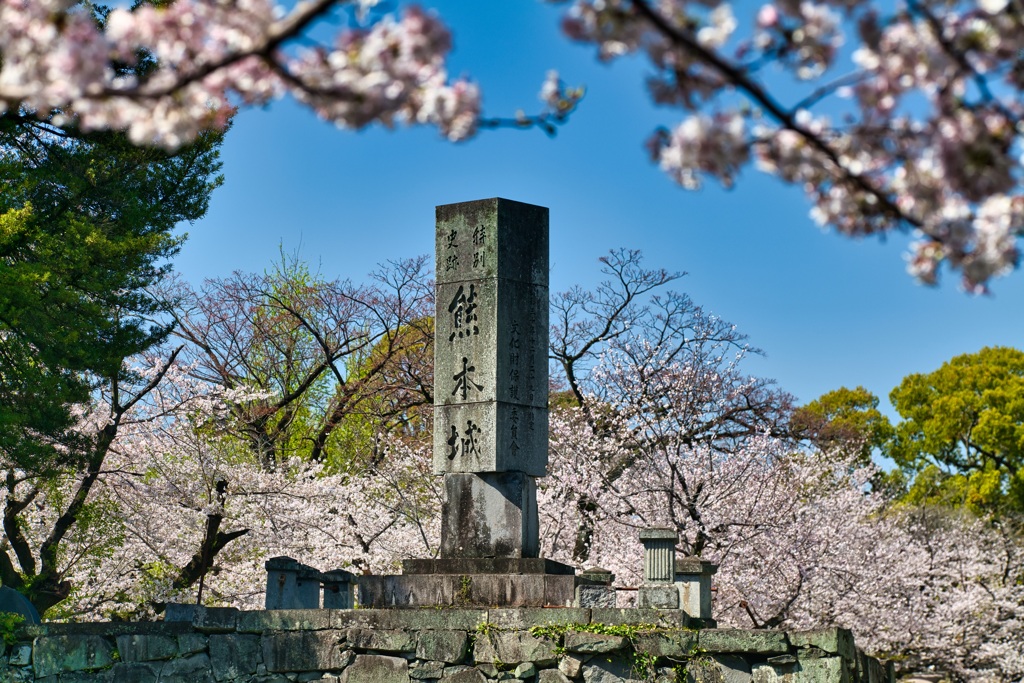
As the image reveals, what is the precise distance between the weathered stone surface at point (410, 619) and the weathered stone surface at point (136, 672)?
138 centimetres

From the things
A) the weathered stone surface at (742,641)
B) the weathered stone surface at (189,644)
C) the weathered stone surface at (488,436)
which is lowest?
the weathered stone surface at (189,644)

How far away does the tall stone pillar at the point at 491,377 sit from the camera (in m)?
9.23

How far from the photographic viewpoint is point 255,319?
70.6ft

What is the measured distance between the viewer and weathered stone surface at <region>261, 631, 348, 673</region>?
8.80 metres

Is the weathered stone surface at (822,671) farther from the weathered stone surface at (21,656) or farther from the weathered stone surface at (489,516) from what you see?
the weathered stone surface at (21,656)

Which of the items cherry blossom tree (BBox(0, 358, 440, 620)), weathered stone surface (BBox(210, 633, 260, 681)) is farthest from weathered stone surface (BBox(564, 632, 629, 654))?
cherry blossom tree (BBox(0, 358, 440, 620))

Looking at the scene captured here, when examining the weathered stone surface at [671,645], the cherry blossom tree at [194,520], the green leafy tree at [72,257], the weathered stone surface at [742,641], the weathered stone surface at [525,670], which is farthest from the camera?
the cherry blossom tree at [194,520]

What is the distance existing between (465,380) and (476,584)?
1.63m

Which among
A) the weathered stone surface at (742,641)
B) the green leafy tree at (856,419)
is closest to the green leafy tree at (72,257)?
the weathered stone surface at (742,641)

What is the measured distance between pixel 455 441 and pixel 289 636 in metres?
1.99

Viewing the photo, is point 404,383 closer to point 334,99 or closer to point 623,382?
point 623,382

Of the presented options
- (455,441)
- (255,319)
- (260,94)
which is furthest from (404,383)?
(260,94)

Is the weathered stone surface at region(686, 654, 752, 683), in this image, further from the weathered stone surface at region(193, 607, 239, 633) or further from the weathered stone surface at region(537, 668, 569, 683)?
the weathered stone surface at region(193, 607, 239, 633)

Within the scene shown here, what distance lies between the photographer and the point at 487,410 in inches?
365
